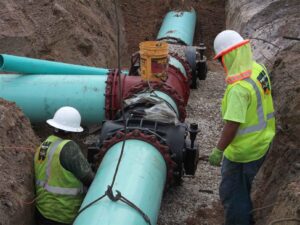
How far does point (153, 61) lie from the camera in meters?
6.44

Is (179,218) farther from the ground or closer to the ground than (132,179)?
closer to the ground

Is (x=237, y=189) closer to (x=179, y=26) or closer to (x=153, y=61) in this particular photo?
(x=153, y=61)

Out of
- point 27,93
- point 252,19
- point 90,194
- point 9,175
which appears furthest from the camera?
point 252,19

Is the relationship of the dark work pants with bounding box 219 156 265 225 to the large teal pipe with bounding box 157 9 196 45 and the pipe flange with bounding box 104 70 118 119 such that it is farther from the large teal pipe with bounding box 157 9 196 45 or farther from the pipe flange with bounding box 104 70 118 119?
the large teal pipe with bounding box 157 9 196 45

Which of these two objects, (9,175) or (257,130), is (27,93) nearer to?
(9,175)

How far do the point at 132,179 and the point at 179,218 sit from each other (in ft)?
4.74

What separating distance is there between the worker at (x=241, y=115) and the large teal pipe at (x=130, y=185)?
0.62m

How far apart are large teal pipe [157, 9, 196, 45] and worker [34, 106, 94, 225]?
5.14m

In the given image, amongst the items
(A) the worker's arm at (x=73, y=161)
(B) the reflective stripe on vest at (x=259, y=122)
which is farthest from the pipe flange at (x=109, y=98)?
(B) the reflective stripe on vest at (x=259, y=122)

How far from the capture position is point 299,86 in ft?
18.3

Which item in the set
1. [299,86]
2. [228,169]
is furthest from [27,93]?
[299,86]

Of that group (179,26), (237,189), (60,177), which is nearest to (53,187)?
(60,177)

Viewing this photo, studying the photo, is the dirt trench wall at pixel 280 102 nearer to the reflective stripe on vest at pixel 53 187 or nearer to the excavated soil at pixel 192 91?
the excavated soil at pixel 192 91

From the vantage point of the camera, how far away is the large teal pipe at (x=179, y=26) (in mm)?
9672
